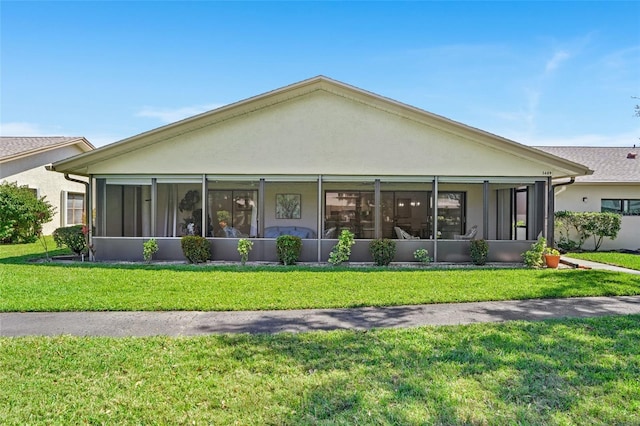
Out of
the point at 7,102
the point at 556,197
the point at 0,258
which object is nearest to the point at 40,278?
the point at 0,258

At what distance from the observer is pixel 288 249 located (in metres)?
11.7

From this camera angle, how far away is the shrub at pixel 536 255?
11492mm

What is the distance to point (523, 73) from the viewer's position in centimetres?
1487

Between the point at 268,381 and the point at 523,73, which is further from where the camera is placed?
the point at 523,73

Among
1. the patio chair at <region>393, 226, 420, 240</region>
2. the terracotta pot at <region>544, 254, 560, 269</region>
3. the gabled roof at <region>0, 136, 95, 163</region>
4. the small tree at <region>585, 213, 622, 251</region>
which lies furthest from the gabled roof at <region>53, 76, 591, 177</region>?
the gabled roof at <region>0, 136, 95, 163</region>

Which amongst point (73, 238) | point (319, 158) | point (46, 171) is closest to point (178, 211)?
point (73, 238)

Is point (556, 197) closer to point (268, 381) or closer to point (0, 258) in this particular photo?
point (268, 381)

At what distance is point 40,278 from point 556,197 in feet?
61.9

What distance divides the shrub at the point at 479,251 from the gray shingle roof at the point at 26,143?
2129cm

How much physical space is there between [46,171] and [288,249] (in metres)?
17.4

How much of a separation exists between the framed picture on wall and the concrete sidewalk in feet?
28.2

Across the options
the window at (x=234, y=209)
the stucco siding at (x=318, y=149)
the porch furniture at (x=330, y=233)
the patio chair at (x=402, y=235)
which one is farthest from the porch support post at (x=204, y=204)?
the patio chair at (x=402, y=235)

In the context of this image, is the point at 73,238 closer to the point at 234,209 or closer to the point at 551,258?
the point at 234,209

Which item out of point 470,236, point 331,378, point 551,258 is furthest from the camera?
point 470,236
